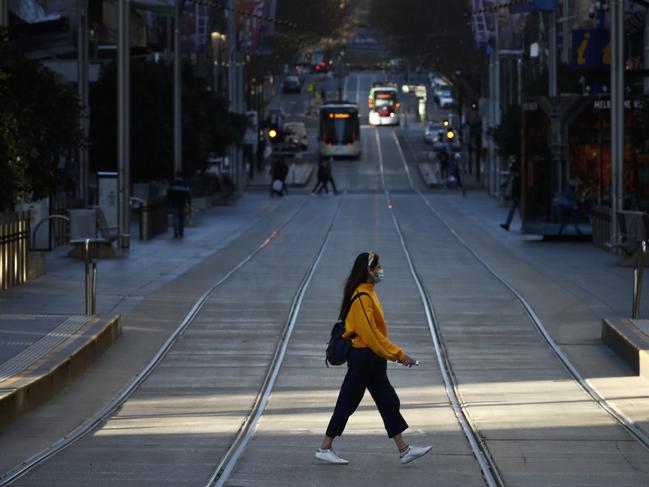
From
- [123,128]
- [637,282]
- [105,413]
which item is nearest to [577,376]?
[637,282]

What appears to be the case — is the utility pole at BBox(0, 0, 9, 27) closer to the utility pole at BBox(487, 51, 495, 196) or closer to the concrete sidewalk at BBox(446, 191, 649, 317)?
the concrete sidewalk at BBox(446, 191, 649, 317)

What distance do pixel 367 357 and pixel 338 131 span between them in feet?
280

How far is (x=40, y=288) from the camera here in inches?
1020

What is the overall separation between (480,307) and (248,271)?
7710mm

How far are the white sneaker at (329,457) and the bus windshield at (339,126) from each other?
275ft

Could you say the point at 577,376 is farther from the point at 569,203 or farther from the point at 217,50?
the point at 217,50

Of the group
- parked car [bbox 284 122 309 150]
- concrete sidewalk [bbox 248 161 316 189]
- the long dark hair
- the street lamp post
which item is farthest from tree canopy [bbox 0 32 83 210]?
parked car [bbox 284 122 309 150]

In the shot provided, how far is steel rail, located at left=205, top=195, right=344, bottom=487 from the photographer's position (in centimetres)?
1140

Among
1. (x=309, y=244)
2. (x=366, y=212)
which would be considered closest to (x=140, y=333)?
(x=309, y=244)

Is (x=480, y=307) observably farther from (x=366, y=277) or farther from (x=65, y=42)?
(x=65, y=42)

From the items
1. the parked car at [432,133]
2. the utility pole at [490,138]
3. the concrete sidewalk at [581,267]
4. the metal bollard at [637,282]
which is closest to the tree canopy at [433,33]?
the parked car at [432,133]

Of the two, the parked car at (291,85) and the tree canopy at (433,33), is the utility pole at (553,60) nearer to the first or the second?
the tree canopy at (433,33)

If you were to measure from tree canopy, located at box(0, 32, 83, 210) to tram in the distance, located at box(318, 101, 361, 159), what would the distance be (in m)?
64.1

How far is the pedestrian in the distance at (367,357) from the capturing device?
447 inches
